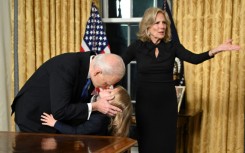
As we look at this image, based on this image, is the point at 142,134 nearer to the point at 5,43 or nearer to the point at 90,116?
the point at 90,116

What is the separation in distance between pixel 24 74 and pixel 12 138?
2.39 m

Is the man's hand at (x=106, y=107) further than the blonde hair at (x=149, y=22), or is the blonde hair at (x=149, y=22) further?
the blonde hair at (x=149, y=22)

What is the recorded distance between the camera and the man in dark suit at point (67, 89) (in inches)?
76.1

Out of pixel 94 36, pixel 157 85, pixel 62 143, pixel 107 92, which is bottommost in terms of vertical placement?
pixel 62 143

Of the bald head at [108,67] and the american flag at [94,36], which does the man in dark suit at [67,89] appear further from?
the american flag at [94,36]

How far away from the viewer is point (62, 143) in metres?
1.76

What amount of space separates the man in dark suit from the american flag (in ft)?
5.83

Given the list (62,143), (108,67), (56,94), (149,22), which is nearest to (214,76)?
(149,22)

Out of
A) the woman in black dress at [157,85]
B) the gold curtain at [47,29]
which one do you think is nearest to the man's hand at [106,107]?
the woman in black dress at [157,85]

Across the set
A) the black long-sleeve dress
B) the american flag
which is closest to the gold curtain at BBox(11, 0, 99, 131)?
the american flag

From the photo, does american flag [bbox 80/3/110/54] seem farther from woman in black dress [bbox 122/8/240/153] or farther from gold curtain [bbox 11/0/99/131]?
woman in black dress [bbox 122/8/240/153]

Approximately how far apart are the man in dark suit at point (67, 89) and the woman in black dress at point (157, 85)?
0.94 metres

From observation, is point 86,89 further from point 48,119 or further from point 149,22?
point 149,22

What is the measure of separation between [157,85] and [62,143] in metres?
1.42
